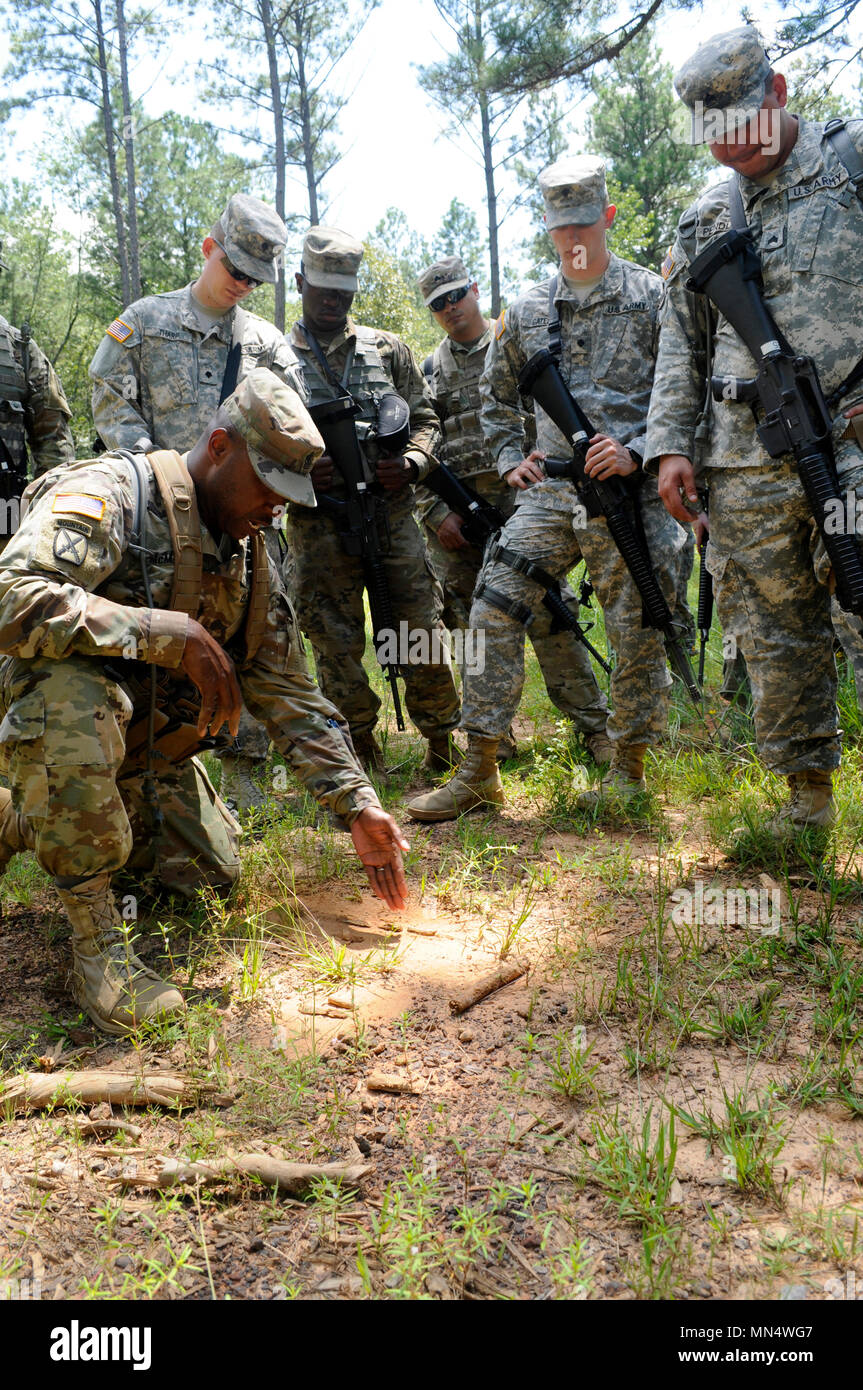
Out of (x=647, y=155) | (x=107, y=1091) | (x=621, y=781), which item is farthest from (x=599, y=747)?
(x=647, y=155)

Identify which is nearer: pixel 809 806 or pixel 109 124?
pixel 809 806

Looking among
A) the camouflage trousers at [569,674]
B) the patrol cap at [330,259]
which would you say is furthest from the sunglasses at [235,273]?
the camouflage trousers at [569,674]

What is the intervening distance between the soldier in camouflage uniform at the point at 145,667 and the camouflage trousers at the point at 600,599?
36.4 inches

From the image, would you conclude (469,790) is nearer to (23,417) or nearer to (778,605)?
(778,605)

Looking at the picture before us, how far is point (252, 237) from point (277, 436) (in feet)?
5.55

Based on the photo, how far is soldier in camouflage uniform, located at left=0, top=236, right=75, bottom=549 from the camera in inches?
197

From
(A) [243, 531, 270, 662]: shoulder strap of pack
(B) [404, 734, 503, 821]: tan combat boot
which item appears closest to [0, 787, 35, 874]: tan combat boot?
(A) [243, 531, 270, 662]: shoulder strap of pack

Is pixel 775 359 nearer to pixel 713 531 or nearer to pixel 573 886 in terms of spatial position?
pixel 713 531

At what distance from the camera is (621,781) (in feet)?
12.8

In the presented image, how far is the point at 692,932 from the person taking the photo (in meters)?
2.67

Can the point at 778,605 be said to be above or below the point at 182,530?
below

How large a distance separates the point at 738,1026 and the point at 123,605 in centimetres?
185

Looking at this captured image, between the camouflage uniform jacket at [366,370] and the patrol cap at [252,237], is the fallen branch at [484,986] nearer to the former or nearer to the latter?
the camouflage uniform jacket at [366,370]

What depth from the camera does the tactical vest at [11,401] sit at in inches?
197
